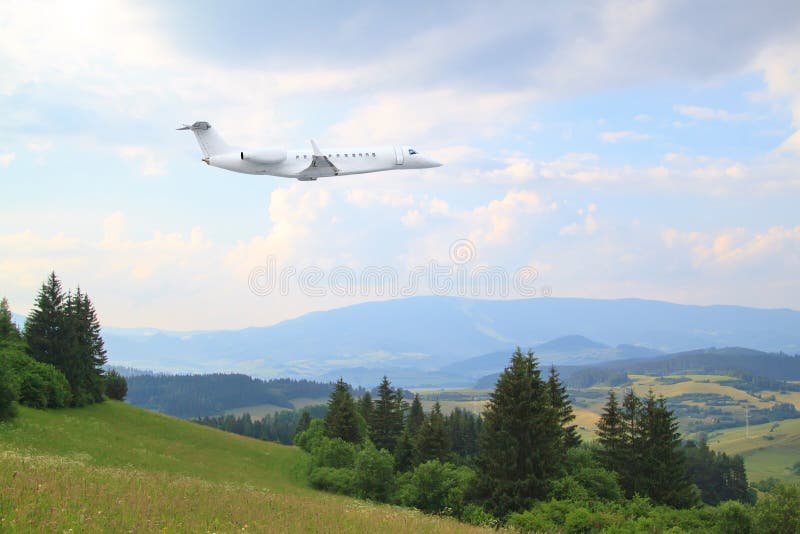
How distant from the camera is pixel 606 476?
166 feet

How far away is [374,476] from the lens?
198ft

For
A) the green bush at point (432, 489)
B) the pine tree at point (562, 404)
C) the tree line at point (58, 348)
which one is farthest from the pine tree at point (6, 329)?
the pine tree at point (562, 404)

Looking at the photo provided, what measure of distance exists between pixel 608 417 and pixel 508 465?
78.4 ft

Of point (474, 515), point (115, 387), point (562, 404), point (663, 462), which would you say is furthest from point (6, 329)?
point (663, 462)

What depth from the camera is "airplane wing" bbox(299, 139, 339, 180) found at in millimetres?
47438

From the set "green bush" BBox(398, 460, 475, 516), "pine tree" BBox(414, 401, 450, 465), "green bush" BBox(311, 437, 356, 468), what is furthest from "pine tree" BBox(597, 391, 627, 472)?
"green bush" BBox(311, 437, 356, 468)

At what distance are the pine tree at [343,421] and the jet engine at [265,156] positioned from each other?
53.5 metres

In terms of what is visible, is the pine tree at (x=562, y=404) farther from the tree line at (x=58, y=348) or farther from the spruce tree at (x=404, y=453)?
the tree line at (x=58, y=348)

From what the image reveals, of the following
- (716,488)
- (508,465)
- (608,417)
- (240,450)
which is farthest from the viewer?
(716,488)

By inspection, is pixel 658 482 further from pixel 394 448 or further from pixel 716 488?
pixel 716 488

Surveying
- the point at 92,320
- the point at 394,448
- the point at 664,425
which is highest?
the point at 92,320

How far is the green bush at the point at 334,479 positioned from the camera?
63531 millimetres

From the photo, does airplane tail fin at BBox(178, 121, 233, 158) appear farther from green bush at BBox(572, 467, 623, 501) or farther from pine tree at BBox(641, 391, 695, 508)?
pine tree at BBox(641, 391, 695, 508)

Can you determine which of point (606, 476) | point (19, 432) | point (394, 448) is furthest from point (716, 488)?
point (19, 432)
